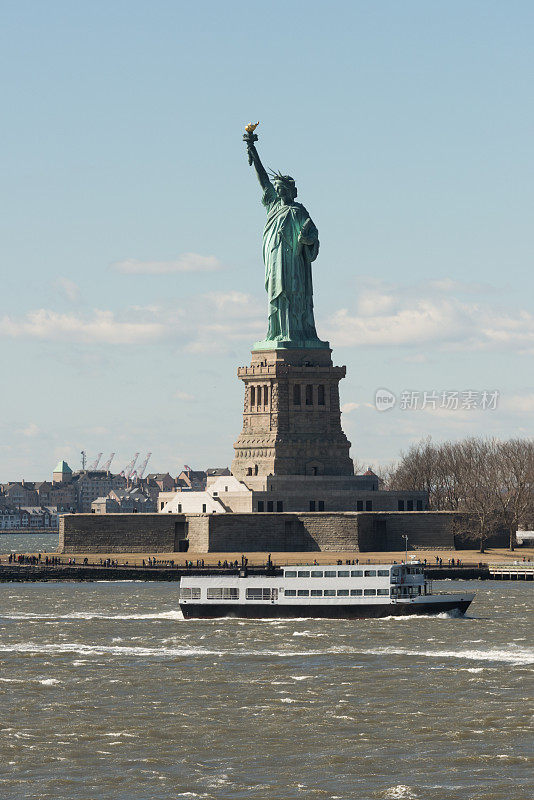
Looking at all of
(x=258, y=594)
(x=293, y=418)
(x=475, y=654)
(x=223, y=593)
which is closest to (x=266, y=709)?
(x=475, y=654)

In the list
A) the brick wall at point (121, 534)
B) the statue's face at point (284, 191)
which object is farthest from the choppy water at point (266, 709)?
the statue's face at point (284, 191)

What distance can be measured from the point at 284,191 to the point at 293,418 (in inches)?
907

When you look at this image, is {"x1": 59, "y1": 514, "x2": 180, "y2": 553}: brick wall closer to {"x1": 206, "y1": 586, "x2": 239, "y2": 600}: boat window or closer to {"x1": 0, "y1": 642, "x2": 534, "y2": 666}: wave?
{"x1": 206, "y1": 586, "x2": 239, "y2": 600}: boat window

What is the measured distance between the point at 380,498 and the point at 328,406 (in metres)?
10.7

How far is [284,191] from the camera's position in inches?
6029

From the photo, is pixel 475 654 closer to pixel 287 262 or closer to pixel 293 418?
pixel 293 418

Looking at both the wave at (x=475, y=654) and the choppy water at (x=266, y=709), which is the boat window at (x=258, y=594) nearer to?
the choppy water at (x=266, y=709)

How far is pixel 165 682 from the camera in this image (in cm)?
6912

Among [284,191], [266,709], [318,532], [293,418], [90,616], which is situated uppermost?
[284,191]

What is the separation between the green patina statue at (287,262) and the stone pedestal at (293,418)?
7.72 ft

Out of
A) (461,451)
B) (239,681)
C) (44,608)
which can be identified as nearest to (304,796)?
(239,681)

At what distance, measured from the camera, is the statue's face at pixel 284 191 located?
153125 mm

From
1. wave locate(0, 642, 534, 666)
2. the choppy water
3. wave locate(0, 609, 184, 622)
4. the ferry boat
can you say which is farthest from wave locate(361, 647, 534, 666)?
wave locate(0, 609, 184, 622)

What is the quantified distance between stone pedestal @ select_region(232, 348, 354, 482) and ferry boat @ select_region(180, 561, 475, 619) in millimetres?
52012
